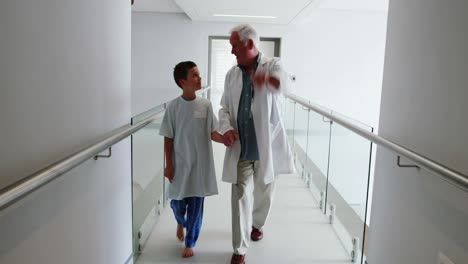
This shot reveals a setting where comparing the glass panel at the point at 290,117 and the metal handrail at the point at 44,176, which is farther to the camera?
the glass panel at the point at 290,117

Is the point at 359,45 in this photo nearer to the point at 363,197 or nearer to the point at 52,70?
the point at 363,197

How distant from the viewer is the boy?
2844 mm

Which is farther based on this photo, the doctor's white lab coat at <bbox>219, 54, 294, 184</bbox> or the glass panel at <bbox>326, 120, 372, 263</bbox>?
the glass panel at <bbox>326, 120, 372, 263</bbox>

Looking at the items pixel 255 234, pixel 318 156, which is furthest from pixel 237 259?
pixel 318 156

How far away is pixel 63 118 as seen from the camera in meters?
1.83

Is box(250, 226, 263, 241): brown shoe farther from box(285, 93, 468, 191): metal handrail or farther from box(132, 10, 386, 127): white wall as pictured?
box(132, 10, 386, 127): white wall

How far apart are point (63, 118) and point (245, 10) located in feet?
23.2

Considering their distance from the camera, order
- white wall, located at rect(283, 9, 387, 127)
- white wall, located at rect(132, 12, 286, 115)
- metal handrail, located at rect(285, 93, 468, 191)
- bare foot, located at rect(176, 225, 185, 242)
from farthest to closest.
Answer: white wall, located at rect(132, 12, 286, 115) < white wall, located at rect(283, 9, 387, 127) < bare foot, located at rect(176, 225, 185, 242) < metal handrail, located at rect(285, 93, 468, 191)

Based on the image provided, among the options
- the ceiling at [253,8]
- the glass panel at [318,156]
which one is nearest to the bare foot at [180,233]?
the glass panel at [318,156]

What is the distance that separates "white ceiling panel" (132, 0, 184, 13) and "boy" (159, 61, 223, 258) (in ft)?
22.7

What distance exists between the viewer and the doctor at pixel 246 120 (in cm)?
281

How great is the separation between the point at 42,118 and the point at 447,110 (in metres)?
1.76

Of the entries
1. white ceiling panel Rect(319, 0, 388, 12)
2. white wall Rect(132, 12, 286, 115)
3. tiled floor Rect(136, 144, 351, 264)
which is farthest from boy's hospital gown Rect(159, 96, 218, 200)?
white wall Rect(132, 12, 286, 115)

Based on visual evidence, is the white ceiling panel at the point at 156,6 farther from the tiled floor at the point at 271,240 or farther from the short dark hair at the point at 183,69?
the short dark hair at the point at 183,69
